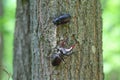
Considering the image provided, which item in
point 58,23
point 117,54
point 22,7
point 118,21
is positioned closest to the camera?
point 58,23

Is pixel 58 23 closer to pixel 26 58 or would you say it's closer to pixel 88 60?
pixel 88 60

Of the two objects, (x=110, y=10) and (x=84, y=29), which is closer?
(x=84, y=29)

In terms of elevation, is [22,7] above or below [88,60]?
above

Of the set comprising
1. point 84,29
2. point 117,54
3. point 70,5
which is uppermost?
point 70,5

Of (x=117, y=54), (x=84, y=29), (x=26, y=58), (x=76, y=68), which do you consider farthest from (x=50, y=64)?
(x=117, y=54)

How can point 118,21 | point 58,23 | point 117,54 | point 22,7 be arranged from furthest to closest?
point 118,21 → point 117,54 → point 22,7 → point 58,23

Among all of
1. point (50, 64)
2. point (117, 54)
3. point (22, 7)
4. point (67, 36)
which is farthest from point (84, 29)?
point (117, 54)

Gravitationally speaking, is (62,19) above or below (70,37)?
above
